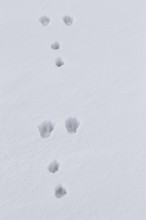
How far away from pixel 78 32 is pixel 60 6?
1.07 feet

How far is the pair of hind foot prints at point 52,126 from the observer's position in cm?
289

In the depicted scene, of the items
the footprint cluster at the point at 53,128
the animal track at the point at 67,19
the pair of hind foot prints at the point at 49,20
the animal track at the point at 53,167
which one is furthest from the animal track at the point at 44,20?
the animal track at the point at 53,167

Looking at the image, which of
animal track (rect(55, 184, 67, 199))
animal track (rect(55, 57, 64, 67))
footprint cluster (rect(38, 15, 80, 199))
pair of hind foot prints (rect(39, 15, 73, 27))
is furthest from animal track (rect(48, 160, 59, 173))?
pair of hind foot prints (rect(39, 15, 73, 27))

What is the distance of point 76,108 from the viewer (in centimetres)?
300

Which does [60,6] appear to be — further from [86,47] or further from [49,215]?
[49,215]

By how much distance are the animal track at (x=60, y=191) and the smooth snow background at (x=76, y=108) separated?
2 centimetres

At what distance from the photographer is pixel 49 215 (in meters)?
2.55

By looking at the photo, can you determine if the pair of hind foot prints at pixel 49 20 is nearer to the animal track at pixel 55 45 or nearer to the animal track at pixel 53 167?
the animal track at pixel 55 45

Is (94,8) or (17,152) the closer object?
(17,152)

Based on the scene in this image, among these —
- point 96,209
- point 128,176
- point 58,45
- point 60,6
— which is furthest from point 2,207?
point 60,6

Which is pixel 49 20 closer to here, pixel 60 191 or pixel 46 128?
pixel 46 128

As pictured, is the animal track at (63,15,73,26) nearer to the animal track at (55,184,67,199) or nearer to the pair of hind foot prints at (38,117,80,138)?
the pair of hind foot prints at (38,117,80,138)

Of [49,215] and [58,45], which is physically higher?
[58,45]

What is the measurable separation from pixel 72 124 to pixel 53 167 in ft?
1.11
